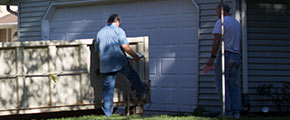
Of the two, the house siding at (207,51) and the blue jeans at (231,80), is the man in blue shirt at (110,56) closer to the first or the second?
the blue jeans at (231,80)

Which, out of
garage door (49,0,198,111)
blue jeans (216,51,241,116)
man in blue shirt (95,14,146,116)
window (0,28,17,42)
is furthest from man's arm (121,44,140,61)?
window (0,28,17,42)

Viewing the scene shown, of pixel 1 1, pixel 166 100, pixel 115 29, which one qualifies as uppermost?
pixel 1 1

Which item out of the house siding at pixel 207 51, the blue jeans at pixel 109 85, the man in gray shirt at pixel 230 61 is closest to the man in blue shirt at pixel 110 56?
the blue jeans at pixel 109 85

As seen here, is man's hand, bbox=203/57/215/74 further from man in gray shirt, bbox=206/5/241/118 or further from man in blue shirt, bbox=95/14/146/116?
man in blue shirt, bbox=95/14/146/116

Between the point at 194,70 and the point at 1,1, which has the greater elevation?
the point at 1,1

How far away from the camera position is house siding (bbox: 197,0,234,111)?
32.7ft

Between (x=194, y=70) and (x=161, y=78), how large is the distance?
0.84m

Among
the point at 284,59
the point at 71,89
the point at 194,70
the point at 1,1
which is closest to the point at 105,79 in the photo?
the point at 71,89

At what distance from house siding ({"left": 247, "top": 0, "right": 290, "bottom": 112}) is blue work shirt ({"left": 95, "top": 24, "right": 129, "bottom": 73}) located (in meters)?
2.91

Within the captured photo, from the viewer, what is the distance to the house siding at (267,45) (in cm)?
981

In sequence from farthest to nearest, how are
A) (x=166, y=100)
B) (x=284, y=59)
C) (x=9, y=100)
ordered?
(x=166, y=100)
(x=284, y=59)
(x=9, y=100)

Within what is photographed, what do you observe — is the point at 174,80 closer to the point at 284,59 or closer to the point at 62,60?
the point at 284,59

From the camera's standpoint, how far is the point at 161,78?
10.8 m

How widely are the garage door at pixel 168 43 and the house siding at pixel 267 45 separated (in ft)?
3.84
